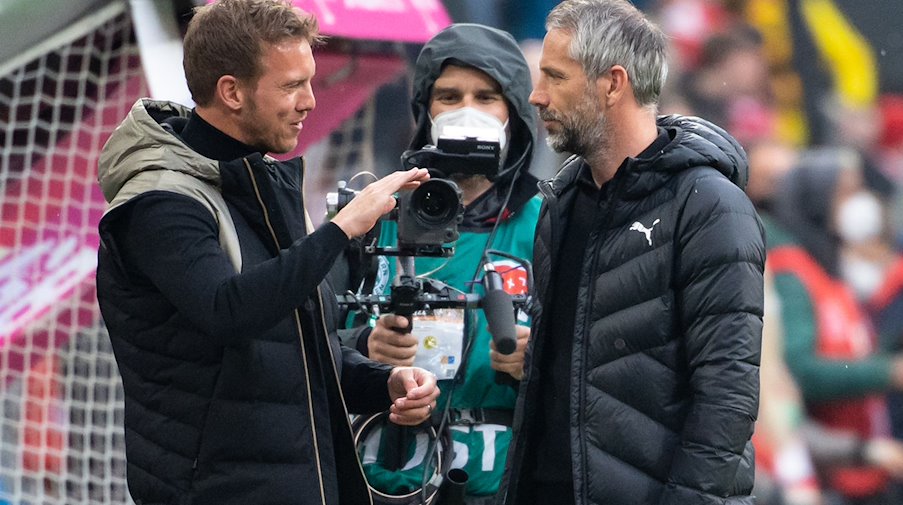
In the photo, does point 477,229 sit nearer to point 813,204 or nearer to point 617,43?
point 617,43

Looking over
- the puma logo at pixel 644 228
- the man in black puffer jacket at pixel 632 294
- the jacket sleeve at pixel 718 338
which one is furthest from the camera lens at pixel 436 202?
the jacket sleeve at pixel 718 338

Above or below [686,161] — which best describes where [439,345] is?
below

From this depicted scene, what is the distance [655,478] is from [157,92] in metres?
2.31

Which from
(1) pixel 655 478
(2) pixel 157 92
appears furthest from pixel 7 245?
(1) pixel 655 478

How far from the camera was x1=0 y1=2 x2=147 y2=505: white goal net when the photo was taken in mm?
4758

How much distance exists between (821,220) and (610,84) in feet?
7.54

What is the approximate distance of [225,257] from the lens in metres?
2.32

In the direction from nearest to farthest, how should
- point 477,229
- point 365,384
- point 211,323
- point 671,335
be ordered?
point 211,323 → point 671,335 → point 365,384 → point 477,229

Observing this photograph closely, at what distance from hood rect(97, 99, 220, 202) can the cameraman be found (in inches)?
24.1

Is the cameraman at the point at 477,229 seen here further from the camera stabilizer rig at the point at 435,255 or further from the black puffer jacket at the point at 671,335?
the black puffer jacket at the point at 671,335

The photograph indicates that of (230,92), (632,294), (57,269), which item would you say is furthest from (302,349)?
(57,269)

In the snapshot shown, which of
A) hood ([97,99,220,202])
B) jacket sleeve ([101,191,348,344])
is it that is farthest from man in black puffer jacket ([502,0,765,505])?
hood ([97,99,220,202])

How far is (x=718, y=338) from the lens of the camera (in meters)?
2.38

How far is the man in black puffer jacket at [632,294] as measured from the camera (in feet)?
7.84
